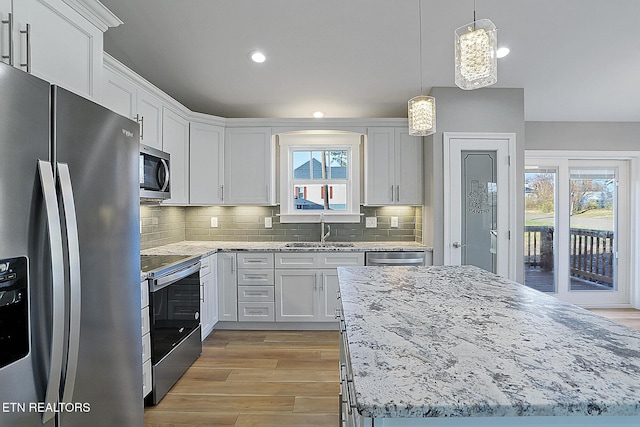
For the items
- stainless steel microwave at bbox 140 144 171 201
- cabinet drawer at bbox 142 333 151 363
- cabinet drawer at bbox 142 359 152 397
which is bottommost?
cabinet drawer at bbox 142 359 152 397

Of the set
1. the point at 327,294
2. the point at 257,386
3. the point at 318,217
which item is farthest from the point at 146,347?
the point at 318,217

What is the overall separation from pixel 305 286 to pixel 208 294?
990 millimetres

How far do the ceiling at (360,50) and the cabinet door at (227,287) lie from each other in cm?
182

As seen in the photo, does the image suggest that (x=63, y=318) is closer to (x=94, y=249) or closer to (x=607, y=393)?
(x=94, y=249)

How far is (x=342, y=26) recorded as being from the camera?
2.92 meters

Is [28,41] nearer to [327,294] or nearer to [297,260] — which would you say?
[297,260]

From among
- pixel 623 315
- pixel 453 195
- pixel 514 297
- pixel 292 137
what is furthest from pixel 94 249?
pixel 623 315

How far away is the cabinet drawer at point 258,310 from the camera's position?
3.69 metres

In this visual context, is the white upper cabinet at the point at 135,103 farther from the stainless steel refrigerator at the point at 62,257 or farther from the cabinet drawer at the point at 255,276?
the cabinet drawer at the point at 255,276

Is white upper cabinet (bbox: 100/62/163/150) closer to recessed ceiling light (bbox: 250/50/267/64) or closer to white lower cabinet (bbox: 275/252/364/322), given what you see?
recessed ceiling light (bbox: 250/50/267/64)

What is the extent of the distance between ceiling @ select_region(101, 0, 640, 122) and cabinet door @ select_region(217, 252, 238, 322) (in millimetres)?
1824

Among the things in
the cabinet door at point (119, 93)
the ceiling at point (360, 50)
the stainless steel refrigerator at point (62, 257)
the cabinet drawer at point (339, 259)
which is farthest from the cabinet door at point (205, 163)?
the stainless steel refrigerator at point (62, 257)

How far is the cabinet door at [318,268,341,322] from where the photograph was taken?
368 cm

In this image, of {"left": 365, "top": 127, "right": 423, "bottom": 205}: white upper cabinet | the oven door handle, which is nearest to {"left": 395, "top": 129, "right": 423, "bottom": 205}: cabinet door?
{"left": 365, "top": 127, "right": 423, "bottom": 205}: white upper cabinet
